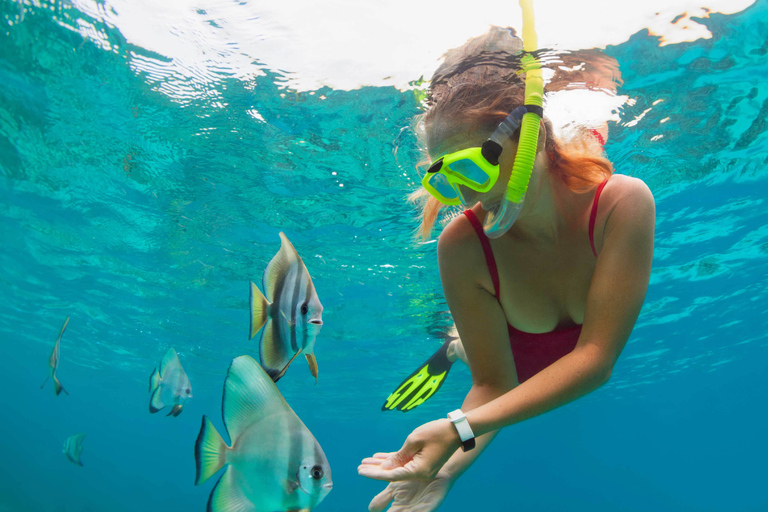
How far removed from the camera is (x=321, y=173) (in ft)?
36.6

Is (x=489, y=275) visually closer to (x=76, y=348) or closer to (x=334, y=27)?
(x=334, y=27)

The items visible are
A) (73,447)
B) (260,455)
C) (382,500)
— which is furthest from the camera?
(73,447)

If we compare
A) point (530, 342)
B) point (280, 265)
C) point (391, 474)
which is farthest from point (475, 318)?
point (280, 265)

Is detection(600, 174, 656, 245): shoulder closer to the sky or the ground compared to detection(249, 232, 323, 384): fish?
closer to the sky

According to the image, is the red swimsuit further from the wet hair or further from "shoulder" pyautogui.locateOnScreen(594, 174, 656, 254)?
"shoulder" pyautogui.locateOnScreen(594, 174, 656, 254)

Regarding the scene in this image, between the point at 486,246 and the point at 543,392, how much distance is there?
122 cm

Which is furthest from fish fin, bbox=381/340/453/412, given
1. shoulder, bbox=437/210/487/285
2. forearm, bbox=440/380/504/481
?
shoulder, bbox=437/210/487/285

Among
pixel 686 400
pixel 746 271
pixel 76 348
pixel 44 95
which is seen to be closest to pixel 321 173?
pixel 44 95

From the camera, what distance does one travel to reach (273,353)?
6.72 ft

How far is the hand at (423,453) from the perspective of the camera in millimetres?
1911

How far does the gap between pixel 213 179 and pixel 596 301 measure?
11574mm

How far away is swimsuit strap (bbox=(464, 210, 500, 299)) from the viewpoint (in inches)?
115

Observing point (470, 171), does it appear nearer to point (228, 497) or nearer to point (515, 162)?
point (515, 162)

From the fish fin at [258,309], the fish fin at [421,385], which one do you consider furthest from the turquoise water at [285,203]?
the fish fin at [258,309]
